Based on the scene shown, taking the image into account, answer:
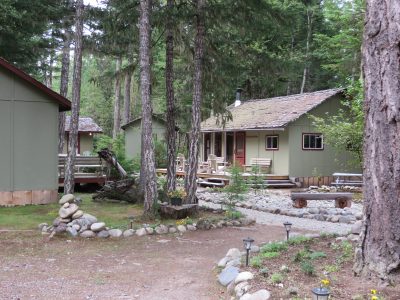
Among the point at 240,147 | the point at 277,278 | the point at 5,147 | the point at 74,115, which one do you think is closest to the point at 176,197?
the point at 74,115

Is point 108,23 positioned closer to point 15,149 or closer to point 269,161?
point 15,149

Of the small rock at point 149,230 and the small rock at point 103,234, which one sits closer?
the small rock at point 103,234

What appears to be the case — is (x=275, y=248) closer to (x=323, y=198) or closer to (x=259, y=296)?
(x=259, y=296)

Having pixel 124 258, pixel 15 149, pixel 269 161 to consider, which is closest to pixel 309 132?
pixel 269 161

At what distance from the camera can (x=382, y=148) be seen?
16.1ft

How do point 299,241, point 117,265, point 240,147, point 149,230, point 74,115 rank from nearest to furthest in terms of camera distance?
point 117,265 < point 299,241 < point 149,230 < point 74,115 < point 240,147

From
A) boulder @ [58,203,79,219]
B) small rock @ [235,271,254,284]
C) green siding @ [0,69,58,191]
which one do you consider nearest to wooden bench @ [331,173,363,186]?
green siding @ [0,69,58,191]

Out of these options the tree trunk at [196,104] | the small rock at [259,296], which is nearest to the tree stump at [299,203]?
the tree trunk at [196,104]

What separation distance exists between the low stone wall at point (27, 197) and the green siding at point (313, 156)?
11357mm

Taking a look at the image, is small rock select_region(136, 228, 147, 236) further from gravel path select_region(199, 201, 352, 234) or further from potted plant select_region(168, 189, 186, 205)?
gravel path select_region(199, 201, 352, 234)

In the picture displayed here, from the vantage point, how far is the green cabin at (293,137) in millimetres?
20734

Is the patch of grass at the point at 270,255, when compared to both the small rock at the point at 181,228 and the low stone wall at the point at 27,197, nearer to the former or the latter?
the small rock at the point at 181,228

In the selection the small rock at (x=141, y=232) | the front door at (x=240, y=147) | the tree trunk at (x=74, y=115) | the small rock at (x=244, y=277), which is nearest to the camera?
the small rock at (x=244, y=277)

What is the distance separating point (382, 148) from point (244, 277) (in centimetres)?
209
